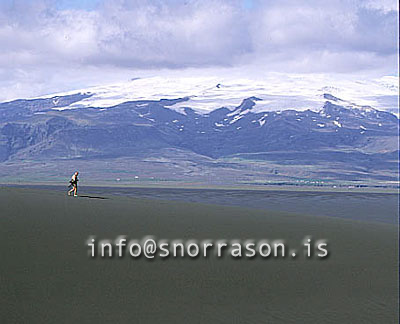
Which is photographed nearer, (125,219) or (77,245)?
(77,245)

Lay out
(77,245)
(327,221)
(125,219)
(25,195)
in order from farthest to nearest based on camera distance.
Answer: (25,195) < (327,221) < (125,219) < (77,245)

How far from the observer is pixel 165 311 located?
17766 mm

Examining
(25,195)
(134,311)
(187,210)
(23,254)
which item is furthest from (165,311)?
(25,195)

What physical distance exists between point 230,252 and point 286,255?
77.7 inches

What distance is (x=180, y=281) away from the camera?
20.7m

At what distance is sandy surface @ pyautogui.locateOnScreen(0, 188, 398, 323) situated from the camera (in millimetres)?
17594

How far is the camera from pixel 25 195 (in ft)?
150

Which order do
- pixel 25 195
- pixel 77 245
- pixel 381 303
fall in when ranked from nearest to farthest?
1. pixel 381 303
2. pixel 77 245
3. pixel 25 195

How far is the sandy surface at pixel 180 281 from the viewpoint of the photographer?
693 inches

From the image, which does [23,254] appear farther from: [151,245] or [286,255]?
[286,255]

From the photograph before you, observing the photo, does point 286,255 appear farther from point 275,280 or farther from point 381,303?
point 381,303

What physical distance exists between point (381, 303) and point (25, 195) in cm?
3022

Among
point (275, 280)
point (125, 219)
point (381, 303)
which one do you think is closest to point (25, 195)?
point (125, 219)

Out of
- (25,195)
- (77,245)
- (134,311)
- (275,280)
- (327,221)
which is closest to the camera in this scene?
(134,311)
